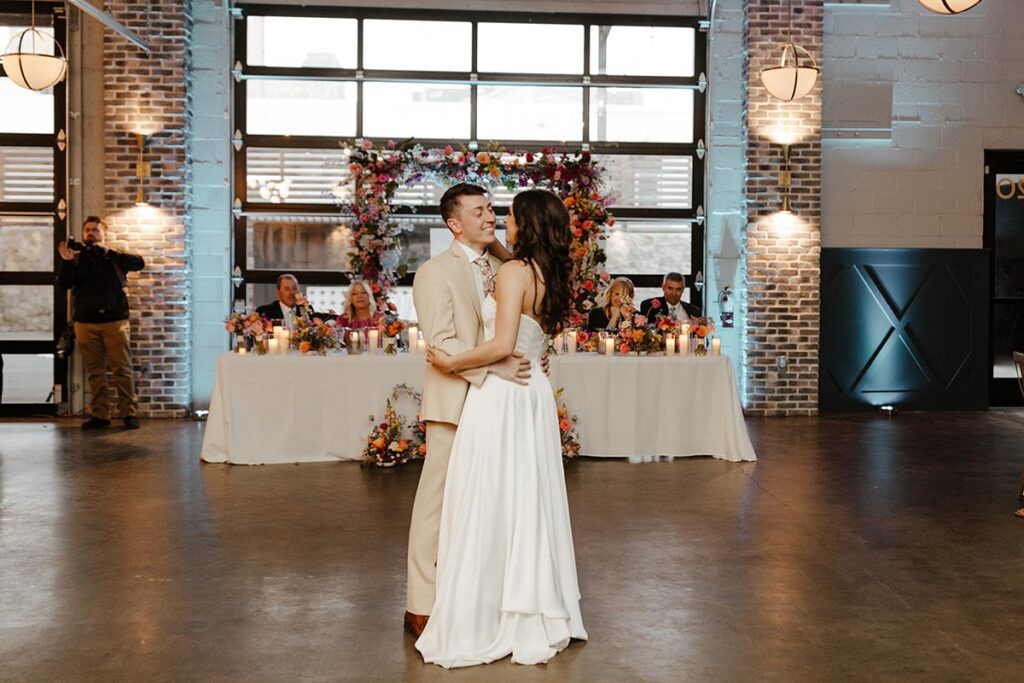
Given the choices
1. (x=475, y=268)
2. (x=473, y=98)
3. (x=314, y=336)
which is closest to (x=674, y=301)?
(x=473, y=98)

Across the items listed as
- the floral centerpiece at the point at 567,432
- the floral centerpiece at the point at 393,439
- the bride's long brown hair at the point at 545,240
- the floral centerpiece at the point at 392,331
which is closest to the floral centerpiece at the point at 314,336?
the floral centerpiece at the point at 392,331

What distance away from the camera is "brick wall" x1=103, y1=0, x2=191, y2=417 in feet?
35.7

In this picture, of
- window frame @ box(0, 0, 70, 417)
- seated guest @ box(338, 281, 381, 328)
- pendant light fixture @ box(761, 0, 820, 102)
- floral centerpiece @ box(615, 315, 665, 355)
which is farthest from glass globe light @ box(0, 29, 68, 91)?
pendant light fixture @ box(761, 0, 820, 102)

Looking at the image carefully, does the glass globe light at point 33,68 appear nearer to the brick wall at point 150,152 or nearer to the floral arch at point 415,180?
the brick wall at point 150,152

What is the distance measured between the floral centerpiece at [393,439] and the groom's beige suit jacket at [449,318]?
3.86 m

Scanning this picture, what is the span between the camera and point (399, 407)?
8.22 metres

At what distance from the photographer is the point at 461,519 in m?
3.99

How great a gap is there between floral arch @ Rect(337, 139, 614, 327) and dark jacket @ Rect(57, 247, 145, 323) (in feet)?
7.15

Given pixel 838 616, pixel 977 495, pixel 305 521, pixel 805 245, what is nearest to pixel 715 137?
pixel 805 245

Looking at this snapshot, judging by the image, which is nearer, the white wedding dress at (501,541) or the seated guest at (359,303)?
the white wedding dress at (501,541)

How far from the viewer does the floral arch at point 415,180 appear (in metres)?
9.42

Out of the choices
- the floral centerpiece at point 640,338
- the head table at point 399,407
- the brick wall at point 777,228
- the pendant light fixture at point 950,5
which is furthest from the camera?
the brick wall at point 777,228

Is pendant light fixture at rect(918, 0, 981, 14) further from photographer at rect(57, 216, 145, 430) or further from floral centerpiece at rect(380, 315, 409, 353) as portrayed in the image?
photographer at rect(57, 216, 145, 430)

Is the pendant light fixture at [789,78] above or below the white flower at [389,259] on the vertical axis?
above
